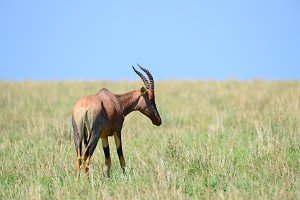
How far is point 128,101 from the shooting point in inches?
345

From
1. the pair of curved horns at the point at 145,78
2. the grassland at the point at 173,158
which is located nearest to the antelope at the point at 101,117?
the pair of curved horns at the point at 145,78

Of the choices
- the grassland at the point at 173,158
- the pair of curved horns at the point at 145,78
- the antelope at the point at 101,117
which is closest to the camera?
the grassland at the point at 173,158

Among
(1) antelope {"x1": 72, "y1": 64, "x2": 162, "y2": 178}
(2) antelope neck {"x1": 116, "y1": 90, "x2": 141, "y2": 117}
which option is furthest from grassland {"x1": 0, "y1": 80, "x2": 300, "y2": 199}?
(2) antelope neck {"x1": 116, "y1": 90, "x2": 141, "y2": 117}

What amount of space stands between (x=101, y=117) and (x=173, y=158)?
154cm

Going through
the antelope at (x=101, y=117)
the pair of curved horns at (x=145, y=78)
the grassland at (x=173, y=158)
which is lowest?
the grassland at (x=173, y=158)

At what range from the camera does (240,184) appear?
23.4ft

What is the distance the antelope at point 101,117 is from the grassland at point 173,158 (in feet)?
1.10

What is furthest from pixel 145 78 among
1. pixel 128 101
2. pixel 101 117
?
pixel 101 117

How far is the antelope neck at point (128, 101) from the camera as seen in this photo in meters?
8.65

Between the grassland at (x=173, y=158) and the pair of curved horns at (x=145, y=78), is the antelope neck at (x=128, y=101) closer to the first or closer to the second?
the pair of curved horns at (x=145, y=78)

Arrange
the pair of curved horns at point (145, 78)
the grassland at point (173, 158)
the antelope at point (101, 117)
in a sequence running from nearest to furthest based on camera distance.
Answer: the grassland at point (173, 158) < the antelope at point (101, 117) < the pair of curved horns at point (145, 78)

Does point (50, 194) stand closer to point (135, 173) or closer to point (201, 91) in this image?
point (135, 173)

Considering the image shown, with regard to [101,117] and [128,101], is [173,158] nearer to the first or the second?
[128,101]

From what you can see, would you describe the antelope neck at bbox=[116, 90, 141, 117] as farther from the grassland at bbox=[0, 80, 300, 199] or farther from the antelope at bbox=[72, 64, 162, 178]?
the grassland at bbox=[0, 80, 300, 199]
